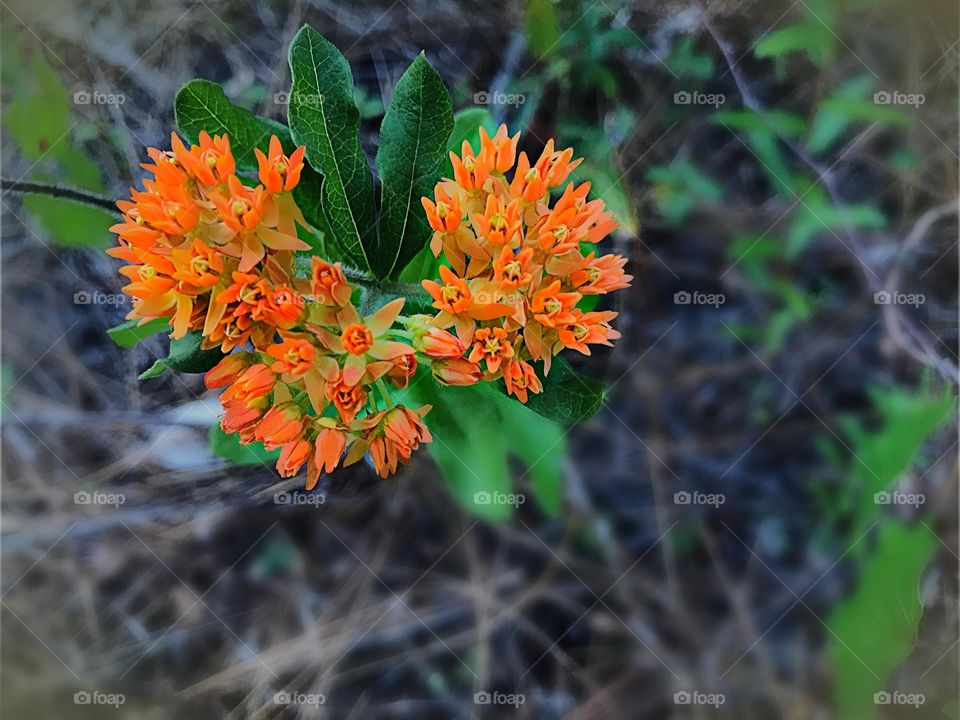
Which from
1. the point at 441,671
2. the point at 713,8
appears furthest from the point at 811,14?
the point at 441,671

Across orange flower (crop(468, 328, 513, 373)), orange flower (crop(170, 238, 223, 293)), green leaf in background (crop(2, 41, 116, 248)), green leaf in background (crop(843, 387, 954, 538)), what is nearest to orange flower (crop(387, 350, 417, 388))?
orange flower (crop(468, 328, 513, 373))

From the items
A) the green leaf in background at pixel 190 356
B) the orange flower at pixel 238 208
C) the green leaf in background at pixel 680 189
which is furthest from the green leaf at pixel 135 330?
the green leaf in background at pixel 680 189

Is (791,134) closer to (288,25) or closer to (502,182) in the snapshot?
(502,182)

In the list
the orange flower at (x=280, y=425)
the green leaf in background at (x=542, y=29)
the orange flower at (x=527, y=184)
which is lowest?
the orange flower at (x=280, y=425)

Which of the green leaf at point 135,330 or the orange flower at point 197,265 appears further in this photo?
the green leaf at point 135,330

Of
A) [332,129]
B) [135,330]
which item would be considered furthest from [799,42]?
[135,330]

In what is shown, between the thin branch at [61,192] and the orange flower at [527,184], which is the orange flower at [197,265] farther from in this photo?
the thin branch at [61,192]

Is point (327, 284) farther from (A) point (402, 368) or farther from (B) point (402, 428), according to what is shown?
(B) point (402, 428)

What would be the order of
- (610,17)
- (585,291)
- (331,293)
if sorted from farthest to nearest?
(610,17) → (585,291) → (331,293)
